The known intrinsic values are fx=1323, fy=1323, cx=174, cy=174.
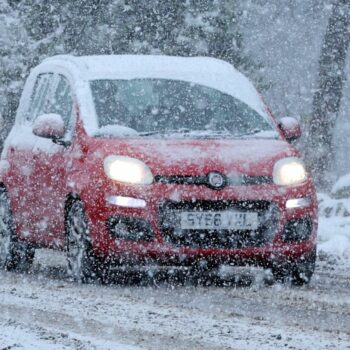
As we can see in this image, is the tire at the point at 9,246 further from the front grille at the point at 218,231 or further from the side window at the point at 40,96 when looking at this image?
the front grille at the point at 218,231

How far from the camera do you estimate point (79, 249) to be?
9266 mm

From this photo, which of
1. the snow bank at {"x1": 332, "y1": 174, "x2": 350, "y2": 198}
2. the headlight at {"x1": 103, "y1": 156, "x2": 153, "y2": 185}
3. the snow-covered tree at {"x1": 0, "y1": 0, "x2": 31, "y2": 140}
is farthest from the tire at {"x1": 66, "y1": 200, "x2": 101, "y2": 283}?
the snow-covered tree at {"x1": 0, "y1": 0, "x2": 31, "y2": 140}

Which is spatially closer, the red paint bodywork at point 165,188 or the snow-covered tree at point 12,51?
the red paint bodywork at point 165,188

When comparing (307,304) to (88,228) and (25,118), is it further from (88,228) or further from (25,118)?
(25,118)

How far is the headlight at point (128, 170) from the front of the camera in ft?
29.5

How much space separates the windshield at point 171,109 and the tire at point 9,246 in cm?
146

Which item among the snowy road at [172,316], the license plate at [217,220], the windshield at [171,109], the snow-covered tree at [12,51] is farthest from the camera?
the snow-covered tree at [12,51]

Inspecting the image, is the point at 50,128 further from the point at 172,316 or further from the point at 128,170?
the point at 172,316

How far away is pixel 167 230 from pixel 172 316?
1.77 metres

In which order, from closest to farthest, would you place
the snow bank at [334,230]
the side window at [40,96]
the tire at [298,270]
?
the tire at [298,270]
the side window at [40,96]
the snow bank at [334,230]

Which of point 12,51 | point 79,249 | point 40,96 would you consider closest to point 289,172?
point 79,249

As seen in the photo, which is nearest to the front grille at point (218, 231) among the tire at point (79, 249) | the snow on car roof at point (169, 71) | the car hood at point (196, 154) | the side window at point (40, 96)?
the car hood at point (196, 154)

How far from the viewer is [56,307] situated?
773 cm

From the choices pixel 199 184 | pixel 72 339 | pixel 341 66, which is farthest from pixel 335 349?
pixel 341 66
